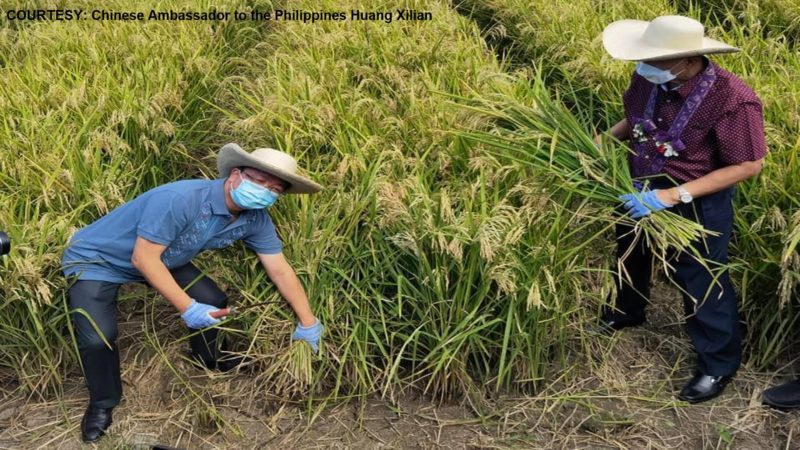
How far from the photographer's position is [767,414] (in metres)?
2.63

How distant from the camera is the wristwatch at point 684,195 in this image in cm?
243

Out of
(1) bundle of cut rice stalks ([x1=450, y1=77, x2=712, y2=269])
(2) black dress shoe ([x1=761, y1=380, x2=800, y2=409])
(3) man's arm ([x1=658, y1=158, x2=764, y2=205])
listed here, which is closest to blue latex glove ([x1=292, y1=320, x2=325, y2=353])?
(1) bundle of cut rice stalks ([x1=450, y1=77, x2=712, y2=269])

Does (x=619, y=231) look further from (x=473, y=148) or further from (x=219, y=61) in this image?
(x=219, y=61)

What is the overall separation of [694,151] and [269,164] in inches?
56.7

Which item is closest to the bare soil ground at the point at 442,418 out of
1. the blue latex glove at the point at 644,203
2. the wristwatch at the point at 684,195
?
the blue latex glove at the point at 644,203

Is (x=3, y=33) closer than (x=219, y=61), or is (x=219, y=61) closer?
(x=219, y=61)

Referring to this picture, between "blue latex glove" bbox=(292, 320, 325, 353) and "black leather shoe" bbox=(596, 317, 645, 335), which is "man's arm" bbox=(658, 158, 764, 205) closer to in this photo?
"black leather shoe" bbox=(596, 317, 645, 335)

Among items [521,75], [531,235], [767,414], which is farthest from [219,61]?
[767,414]

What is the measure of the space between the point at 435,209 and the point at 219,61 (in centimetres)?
240

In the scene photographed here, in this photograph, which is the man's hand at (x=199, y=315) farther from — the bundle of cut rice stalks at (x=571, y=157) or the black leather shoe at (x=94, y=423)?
the bundle of cut rice stalks at (x=571, y=157)

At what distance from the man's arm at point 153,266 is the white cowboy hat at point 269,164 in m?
0.37

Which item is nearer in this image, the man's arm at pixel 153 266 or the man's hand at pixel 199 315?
the man's arm at pixel 153 266

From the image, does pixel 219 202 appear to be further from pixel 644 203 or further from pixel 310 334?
pixel 644 203

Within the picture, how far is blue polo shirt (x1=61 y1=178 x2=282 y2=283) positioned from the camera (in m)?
2.46
